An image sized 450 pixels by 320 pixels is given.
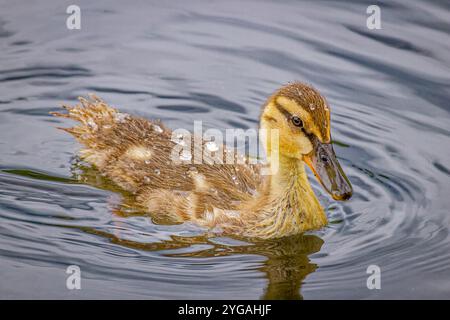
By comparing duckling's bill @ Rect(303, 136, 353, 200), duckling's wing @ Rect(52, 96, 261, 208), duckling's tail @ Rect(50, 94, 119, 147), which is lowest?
duckling's bill @ Rect(303, 136, 353, 200)

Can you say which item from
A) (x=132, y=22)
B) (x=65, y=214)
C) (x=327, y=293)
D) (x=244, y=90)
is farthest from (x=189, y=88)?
(x=327, y=293)

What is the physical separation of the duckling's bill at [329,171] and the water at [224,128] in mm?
512

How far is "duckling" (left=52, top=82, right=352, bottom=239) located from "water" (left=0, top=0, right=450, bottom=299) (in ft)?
0.54

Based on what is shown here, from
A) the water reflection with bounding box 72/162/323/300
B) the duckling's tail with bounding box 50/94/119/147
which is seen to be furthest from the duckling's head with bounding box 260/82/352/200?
the duckling's tail with bounding box 50/94/119/147

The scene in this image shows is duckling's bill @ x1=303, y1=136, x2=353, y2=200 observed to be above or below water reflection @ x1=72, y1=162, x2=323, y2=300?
above

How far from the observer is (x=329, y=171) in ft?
22.8

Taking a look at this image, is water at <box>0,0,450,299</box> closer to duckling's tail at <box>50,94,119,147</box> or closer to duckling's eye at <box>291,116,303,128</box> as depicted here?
duckling's tail at <box>50,94,119,147</box>

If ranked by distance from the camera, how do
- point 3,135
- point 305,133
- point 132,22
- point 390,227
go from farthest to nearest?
point 132,22 → point 3,135 → point 390,227 → point 305,133

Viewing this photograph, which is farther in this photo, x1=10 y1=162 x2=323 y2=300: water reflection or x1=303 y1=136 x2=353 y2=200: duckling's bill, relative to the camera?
x1=303 y1=136 x2=353 y2=200: duckling's bill

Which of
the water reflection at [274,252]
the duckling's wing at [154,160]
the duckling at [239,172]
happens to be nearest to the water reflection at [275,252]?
the water reflection at [274,252]

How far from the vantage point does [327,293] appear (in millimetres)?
6504

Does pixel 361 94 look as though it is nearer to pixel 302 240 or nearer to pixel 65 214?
pixel 302 240

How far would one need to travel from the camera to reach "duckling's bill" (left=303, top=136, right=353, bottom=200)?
6914 millimetres

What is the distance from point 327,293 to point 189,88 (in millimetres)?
4028
